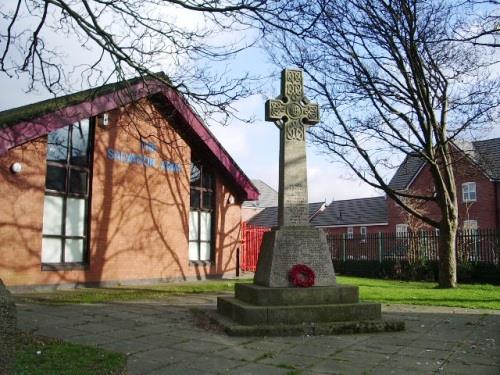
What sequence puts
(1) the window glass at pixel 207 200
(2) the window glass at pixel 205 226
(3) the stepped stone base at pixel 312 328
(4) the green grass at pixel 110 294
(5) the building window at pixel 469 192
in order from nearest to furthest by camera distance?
(3) the stepped stone base at pixel 312 328
(4) the green grass at pixel 110 294
(2) the window glass at pixel 205 226
(1) the window glass at pixel 207 200
(5) the building window at pixel 469 192

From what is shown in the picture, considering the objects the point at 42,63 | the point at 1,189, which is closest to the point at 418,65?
the point at 42,63

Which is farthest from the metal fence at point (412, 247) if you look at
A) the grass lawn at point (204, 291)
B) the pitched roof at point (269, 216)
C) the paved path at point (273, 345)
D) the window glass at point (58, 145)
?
the pitched roof at point (269, 216)

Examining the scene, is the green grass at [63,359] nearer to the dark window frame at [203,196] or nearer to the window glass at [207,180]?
the dark window frame at [203,196]

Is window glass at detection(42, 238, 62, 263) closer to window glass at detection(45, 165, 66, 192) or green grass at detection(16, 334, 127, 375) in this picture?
window glass at detection(45, 165, 66, 192)

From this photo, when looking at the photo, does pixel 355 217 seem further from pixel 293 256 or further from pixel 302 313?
pixel 302 313

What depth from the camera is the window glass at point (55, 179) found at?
12945mm

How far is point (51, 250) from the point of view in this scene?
42.8ft

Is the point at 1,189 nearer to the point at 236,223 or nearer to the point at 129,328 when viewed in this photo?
the point at 129,328

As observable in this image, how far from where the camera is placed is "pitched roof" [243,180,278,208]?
5994 cm

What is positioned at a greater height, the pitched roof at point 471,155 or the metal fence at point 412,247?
the pitched roof at point 471,155

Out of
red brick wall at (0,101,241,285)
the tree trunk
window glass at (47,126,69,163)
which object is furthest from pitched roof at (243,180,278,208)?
window glass at (47,126,69,163)

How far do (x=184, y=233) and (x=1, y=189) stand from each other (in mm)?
6933

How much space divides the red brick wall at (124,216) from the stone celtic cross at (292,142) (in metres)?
2.44

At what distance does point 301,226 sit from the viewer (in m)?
8.62
